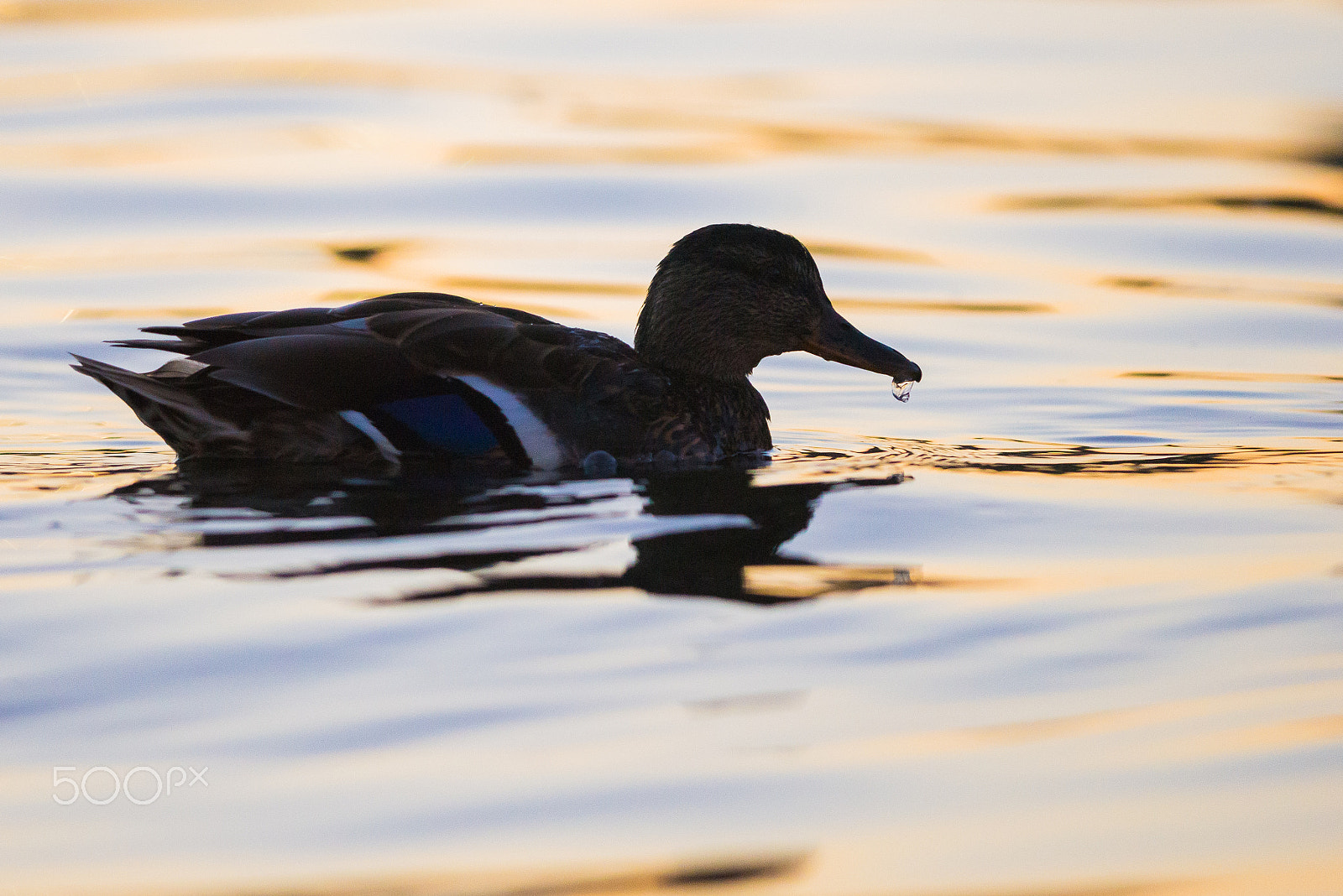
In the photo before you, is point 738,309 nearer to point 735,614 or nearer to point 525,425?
point 525,425

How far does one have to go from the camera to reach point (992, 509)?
6.77 meters

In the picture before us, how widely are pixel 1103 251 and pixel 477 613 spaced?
8576 mm

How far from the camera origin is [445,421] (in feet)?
23.2

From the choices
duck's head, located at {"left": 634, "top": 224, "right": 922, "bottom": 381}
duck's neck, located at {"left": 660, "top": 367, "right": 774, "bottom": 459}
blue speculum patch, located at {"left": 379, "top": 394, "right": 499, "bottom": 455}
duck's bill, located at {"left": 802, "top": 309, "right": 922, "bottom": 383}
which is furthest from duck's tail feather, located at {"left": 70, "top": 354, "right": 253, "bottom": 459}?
duck's bill, located at {"left": 802, "top": 309, "right": 922, "bottom": 383}

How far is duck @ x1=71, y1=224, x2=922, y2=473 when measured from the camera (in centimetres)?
704

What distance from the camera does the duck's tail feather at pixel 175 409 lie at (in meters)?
7.17

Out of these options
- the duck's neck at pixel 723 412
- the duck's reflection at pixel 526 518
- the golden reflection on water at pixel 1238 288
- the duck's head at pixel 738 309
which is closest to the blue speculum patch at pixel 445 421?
the duck's reflection at pixel 526 518

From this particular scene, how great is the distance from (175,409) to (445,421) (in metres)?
1.04

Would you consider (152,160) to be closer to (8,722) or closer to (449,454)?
(449,454)

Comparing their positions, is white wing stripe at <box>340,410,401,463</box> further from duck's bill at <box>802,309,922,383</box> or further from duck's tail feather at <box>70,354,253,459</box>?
duck's bill at <box>802,309,922,383</box>

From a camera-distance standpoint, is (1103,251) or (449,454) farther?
(1103,251)

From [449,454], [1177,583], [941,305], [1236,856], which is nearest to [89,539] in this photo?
[449,454]

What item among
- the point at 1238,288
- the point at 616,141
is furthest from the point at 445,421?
the point at 616,141

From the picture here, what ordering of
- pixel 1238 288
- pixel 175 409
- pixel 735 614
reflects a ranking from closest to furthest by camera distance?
pixel 735 614 < pixel 175 409 < pixel 1238 288
